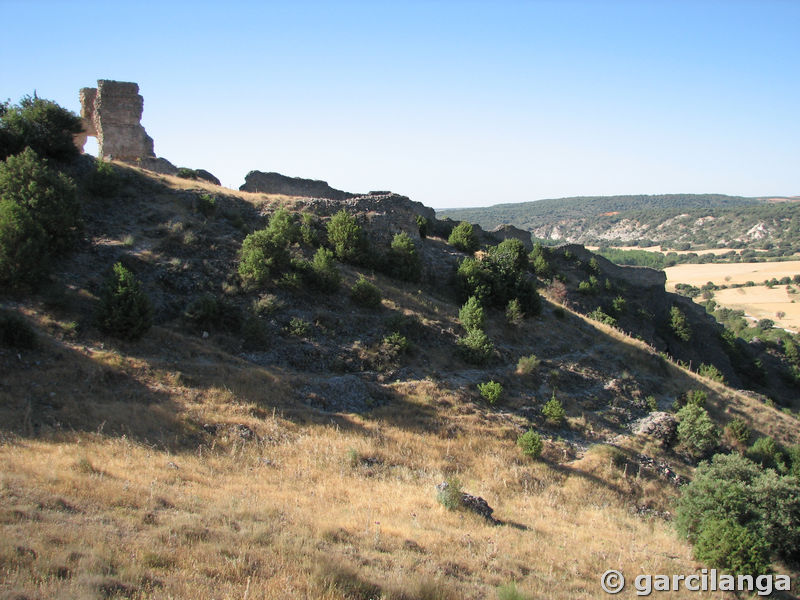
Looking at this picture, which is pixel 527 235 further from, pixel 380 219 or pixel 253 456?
pixel 253 456

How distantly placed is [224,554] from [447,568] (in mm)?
2485

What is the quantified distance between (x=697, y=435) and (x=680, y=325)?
1995 cm

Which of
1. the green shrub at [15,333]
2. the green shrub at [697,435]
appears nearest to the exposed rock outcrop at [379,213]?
the green shrub at [697,435]

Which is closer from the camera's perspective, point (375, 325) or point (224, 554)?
point (224, 554)

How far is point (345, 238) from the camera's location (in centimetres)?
1892

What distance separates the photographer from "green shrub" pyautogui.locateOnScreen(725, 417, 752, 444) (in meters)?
15.6

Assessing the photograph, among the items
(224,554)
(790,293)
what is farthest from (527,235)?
(790,293)

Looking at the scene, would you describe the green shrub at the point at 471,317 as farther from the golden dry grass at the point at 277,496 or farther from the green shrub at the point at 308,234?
the green shrub at the point at 308,234

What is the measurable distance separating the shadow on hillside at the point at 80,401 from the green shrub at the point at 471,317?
30.3ft

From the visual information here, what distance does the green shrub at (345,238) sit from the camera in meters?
18.9

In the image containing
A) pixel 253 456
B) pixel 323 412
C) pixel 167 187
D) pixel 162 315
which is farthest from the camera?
pixel 167 187

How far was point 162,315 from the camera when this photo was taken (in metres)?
14.1

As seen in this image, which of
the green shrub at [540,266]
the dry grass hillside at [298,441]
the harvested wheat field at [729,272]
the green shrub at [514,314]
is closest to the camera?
the dry grass hillside at [298,441]

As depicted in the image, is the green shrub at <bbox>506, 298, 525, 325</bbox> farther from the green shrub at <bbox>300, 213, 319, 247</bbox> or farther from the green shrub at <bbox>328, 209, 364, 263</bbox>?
the green shrub at <bbox>300, 213, 319, 247</bbox>
